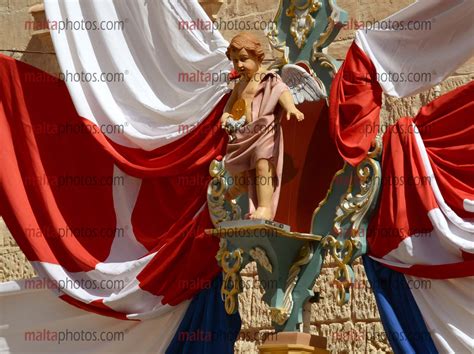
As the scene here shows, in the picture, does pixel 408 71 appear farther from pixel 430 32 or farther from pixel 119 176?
pixel 119 176

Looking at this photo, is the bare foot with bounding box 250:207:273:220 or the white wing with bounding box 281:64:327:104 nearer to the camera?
the bare foot with bounding box 250:207:273:220

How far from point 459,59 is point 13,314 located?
2528 millimetres

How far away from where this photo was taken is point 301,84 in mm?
6551

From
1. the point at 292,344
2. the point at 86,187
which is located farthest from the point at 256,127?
the point at 86,187

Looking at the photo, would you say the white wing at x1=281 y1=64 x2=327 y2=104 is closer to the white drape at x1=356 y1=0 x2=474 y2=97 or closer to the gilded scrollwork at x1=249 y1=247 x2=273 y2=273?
the white drape at x1=356 y1=0 x2=474 y2=97

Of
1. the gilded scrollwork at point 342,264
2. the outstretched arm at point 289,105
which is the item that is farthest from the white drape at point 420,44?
the gilded scrollwork at point 342,264

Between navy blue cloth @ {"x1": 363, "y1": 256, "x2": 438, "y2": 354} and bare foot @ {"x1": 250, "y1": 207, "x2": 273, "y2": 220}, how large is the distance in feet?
1.48

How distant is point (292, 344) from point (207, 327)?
0.52 meters

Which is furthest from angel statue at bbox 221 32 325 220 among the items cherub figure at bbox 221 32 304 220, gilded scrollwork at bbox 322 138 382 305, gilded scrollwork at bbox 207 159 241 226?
gilded scrollwork at bbox 322 138 382 305

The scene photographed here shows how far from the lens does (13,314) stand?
288 inches

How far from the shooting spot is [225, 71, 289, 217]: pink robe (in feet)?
20.8

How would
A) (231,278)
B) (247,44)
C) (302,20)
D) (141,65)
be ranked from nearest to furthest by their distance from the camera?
1. (247,44)
2. (231,278)
3. (302,20)
4. (141,65)

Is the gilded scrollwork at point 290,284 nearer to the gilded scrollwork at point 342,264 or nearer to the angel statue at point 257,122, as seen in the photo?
the gilded scrollwork at point 342,264

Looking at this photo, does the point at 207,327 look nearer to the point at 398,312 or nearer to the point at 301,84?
the point at 398,312
